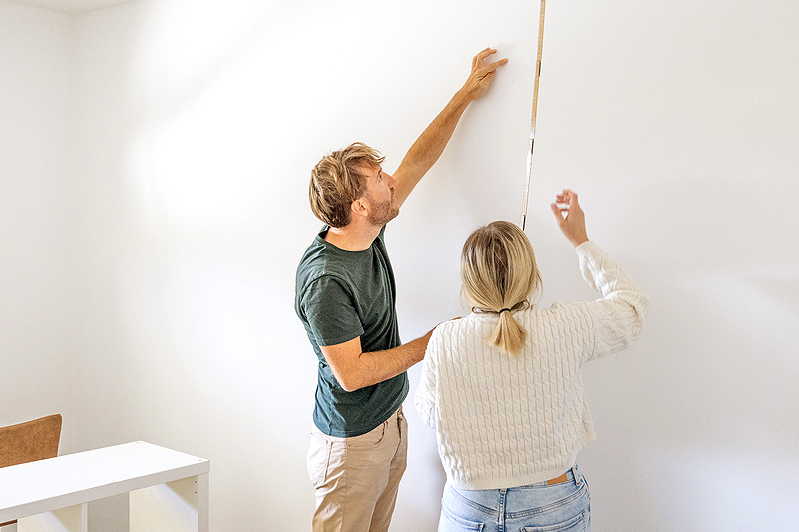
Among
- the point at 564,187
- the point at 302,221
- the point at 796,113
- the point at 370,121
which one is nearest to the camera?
the point at 796,113

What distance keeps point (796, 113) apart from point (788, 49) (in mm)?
156

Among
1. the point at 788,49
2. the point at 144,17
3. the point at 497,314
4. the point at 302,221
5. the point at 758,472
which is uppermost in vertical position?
the point at 144,17

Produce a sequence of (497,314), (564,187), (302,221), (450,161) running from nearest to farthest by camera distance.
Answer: (497,314)
(564,187)
(450,161)
(302,221)

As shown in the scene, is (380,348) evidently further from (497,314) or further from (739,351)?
(739,351)

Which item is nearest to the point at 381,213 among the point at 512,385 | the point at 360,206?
the point at 360,206

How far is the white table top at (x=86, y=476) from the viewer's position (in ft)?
6.26

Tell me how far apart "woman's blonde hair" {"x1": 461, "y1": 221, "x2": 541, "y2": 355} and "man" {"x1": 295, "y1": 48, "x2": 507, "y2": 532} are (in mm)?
444

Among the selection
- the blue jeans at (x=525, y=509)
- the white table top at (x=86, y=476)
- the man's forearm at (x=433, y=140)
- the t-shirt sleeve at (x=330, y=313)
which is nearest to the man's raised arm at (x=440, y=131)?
the man's forearm at (x=433, y=140)

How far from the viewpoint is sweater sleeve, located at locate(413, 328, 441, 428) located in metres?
1.48

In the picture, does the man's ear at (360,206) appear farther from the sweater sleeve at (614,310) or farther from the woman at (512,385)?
the sweater sleeve at (614,310)

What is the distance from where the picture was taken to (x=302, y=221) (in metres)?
2.59

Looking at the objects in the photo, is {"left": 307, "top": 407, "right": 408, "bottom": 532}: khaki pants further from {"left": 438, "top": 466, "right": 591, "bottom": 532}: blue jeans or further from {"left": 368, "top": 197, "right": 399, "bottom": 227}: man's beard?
{"left": 368, "top": 197, "right": 399, "bottom": 227}: man's beard

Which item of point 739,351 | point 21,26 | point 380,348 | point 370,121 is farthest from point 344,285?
point 21,26

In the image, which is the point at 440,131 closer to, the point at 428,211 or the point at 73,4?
the point at 428,211
